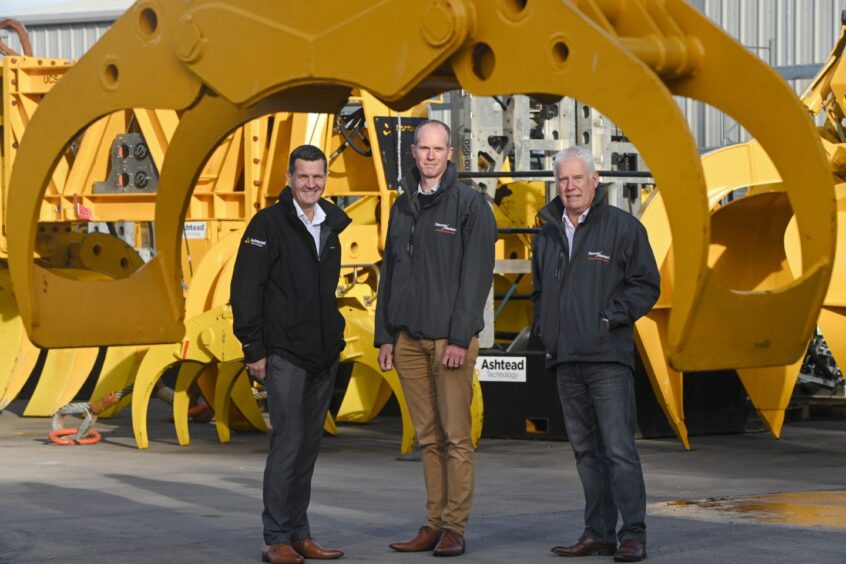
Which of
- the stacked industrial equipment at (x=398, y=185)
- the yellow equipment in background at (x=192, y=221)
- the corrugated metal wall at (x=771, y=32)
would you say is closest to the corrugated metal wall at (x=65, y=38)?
the stacked industrial equipment at (x=398, y=185)

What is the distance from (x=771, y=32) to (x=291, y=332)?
20.7 metres

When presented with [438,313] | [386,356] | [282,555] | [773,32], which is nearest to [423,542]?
[282,555]

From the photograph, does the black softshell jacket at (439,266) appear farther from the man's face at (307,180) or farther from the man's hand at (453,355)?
the man's face at (307,180)

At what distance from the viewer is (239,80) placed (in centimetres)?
635

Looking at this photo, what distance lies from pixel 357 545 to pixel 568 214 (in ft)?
5.65

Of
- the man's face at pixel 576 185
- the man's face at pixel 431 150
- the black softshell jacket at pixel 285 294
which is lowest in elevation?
the black softshell jacket at pixel 285 294

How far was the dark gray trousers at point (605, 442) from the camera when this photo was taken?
282 inches

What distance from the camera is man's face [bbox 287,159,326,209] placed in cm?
732

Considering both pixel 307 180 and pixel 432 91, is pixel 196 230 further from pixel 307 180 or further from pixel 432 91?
pixel 432 91

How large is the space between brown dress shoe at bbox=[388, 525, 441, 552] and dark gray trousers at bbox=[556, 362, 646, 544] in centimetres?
64

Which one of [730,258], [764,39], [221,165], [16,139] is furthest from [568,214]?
[764,39]

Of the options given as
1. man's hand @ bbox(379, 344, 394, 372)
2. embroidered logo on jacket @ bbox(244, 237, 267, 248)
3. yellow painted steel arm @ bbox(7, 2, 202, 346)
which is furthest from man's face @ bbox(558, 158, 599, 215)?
yellow painted steel arm @ bbox(7, 2, 202, 346)

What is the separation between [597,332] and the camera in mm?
7164

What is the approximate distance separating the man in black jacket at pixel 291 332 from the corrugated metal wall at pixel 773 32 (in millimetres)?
19034
